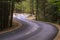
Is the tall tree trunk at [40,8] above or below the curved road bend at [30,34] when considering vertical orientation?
above

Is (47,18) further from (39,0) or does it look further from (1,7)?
(1,7)

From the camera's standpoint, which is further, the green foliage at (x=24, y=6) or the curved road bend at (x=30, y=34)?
the green foliage at (x=24, y=6)

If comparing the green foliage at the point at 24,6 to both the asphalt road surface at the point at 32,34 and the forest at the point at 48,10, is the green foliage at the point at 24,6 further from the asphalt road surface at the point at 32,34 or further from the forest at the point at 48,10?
the asphalt road surface at the point at 32,34

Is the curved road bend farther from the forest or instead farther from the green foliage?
the green foliage

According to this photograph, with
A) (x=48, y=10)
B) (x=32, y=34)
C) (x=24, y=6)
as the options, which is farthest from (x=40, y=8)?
(x=32, y=34)

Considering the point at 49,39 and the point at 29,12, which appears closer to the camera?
the point at 49,39

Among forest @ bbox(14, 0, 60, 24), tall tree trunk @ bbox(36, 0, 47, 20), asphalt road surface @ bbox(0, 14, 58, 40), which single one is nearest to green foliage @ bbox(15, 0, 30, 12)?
tall tree trunk @ bbox(36, 0, 47, 20)

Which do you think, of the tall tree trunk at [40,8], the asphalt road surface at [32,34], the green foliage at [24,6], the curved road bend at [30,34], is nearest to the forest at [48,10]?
the tall tree trunk at [40,8]

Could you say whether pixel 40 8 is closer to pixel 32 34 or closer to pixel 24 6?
pixel 24 6

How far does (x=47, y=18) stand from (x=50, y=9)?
2.75 meters

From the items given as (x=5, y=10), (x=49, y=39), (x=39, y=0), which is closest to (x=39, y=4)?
(x=39, y=0)

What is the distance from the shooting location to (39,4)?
134ft

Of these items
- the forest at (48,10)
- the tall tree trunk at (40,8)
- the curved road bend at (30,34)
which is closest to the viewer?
the curved road bend at (30,34)

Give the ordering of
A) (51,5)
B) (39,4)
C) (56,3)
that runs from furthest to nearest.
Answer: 1. (39,4)
2. (51,5)
3. (56,3)
